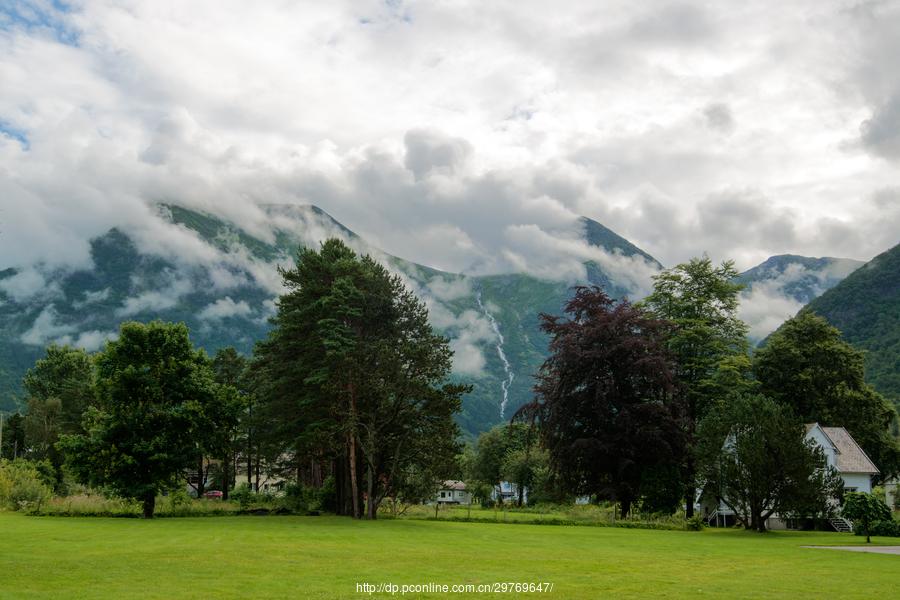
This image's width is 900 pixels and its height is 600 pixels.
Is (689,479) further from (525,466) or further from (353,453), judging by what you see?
(525,466)

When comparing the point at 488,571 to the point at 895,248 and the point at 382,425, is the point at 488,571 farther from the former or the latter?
the point at 895,248

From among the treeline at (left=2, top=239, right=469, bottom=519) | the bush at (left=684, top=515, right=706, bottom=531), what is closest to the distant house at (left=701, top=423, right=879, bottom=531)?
the bush at (left=684, top=515, right=706, bottom=531)

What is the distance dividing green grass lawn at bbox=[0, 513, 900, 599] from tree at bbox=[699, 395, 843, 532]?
8619mm

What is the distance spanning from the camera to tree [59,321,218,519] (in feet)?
141

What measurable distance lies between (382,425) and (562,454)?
15.4m

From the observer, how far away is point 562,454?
52.1 m

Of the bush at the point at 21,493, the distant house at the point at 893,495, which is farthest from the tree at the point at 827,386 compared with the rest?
the bush at the point at 21,493

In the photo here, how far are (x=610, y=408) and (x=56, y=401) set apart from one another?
7232cm

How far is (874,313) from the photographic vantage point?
118875mm

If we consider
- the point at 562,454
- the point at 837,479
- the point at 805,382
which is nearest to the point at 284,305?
the point at 562,454

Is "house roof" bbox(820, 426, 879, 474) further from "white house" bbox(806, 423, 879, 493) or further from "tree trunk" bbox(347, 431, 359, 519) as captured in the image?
"tree trunk" bbox(347, 431, 359, 519)

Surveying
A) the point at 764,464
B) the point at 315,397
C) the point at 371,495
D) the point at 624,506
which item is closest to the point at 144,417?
the point at 315,397

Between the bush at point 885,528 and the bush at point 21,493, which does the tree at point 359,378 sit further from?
the bush at point 885,528

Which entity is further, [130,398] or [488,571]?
[130,398]
